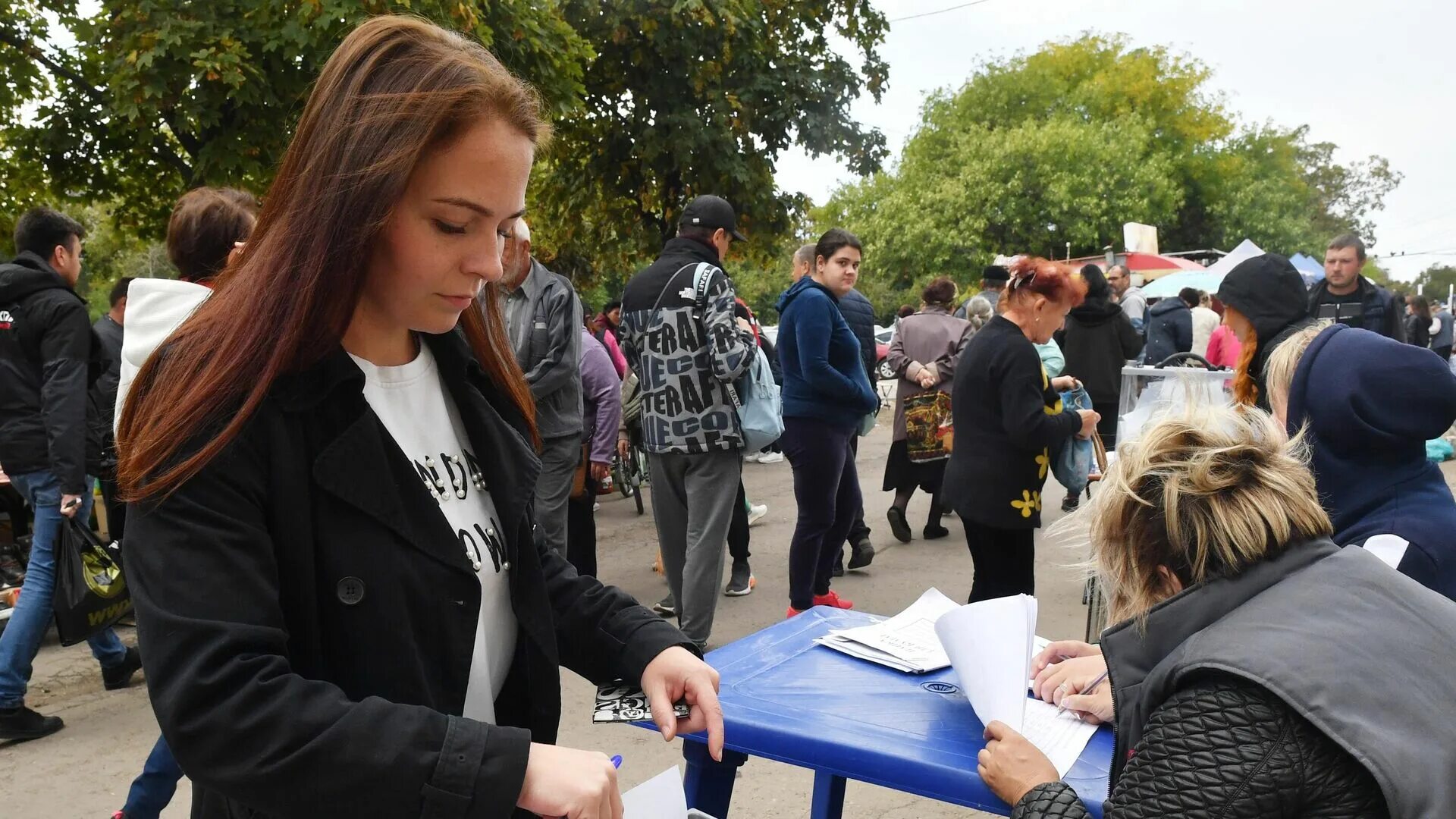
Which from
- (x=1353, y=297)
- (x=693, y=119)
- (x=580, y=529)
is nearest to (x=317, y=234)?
(x=580, y=529)

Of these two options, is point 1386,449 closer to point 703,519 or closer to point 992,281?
point 703,519

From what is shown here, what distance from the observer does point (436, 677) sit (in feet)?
4.01

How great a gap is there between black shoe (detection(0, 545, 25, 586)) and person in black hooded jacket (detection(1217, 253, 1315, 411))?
6.63 metres

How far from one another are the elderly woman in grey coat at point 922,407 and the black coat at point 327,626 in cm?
617

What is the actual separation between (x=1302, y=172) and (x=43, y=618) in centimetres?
6488

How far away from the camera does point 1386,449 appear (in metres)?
2.52

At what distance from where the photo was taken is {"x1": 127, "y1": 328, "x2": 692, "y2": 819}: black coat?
1.00 meters

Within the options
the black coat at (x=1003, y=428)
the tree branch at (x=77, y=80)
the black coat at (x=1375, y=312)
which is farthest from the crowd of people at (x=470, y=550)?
the tree branch at (x=77, y=80)

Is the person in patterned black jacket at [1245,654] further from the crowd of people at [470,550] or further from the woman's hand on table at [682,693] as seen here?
the woman's hand on table at [682,693]

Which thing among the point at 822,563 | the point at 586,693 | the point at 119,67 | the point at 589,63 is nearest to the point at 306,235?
the point at 586,693

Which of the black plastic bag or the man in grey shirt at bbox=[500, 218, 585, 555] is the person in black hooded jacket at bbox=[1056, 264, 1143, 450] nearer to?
the man in grey shirt at bbox=[500, 218, 585, 555]

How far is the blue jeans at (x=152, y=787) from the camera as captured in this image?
3027 millimetres

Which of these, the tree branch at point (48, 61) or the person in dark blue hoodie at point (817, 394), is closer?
the person in dark blue hoodie at point (817, 394)

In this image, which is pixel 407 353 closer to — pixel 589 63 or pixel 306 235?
pixel 306 235
